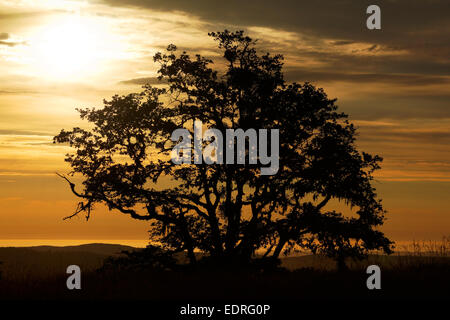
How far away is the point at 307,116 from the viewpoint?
93.8 ft

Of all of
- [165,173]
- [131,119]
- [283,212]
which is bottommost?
[283,212]

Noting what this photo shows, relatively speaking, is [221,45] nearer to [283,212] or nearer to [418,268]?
[283,212]

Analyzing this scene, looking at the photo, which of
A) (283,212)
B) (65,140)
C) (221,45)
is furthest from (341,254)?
(65,140)

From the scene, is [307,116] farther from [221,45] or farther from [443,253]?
[443,253]

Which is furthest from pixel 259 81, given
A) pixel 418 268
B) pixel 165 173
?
pixel 418 268

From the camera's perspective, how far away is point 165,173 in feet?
94.9

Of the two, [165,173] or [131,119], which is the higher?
[131,119]

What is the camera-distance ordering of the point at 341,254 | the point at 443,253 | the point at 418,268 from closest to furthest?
the point at 418,268 < the point at 443,253 < the point at 341,254
